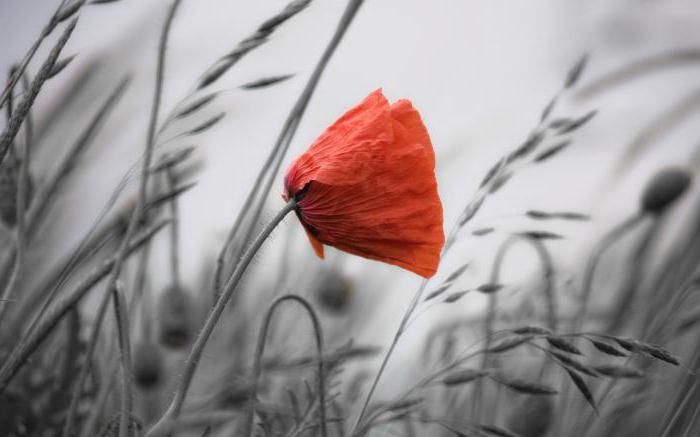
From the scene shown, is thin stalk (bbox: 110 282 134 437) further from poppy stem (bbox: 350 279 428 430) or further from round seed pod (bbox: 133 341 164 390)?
round seed pod (bbox: 133 341 164 390)

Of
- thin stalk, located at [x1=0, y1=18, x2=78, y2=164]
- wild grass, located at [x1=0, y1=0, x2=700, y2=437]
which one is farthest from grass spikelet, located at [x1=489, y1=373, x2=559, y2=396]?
thin stalk, located at [x1=0, y1=18, x2=78, y2=164]

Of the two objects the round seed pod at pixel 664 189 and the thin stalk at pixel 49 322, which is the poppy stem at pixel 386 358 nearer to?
the thin stalk at pixel 49 322

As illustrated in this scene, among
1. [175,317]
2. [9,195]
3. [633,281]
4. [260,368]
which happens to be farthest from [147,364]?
[633,281]

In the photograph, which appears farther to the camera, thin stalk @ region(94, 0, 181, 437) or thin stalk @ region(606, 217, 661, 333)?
thin stalk @ region(606, 217, 661, 333)

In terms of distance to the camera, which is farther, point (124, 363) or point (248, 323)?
point (248, 323)

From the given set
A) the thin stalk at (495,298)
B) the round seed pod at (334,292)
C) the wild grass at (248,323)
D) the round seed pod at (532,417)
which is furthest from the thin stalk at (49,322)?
the round seed pod at (334,292)

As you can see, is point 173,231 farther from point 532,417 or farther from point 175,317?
point 532,417

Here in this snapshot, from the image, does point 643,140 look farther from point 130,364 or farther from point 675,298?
point 130,364
